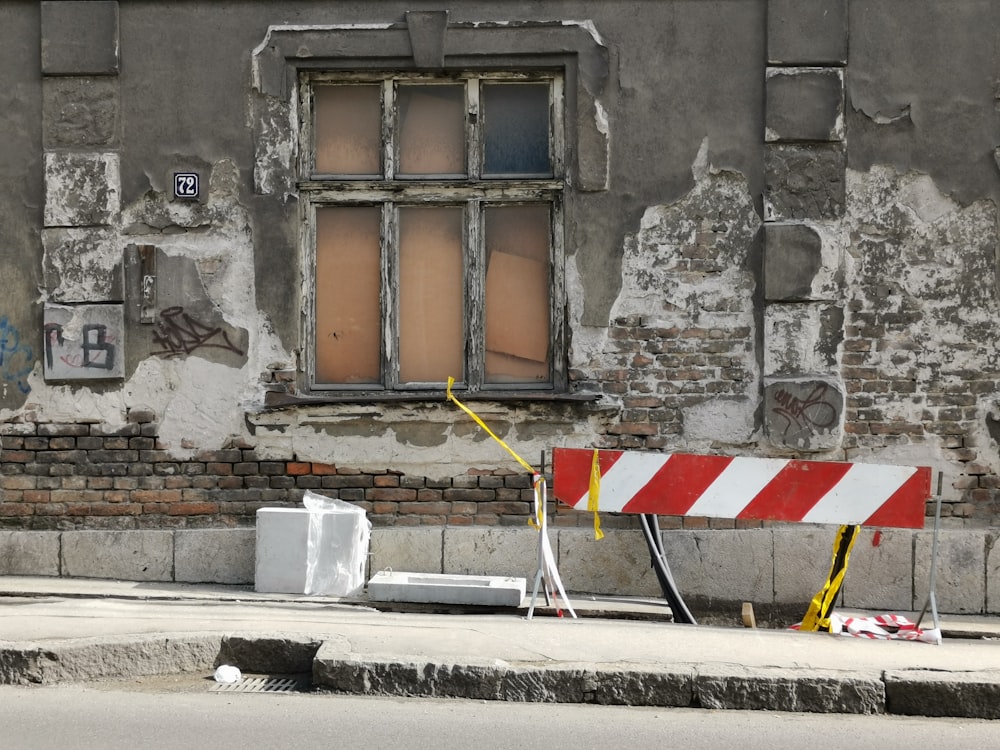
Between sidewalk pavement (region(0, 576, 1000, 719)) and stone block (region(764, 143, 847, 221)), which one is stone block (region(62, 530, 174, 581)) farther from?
stone block (region(764, 143, 847, 221))

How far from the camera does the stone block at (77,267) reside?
7152mm

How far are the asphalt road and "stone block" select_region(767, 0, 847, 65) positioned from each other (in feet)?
13.5

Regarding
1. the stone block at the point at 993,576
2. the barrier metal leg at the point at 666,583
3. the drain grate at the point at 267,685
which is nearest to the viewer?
the drain grate at the point at 267,685

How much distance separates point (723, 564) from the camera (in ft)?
23.3

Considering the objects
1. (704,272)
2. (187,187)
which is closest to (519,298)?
(704,272)

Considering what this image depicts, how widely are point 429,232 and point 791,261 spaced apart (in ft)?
7.42

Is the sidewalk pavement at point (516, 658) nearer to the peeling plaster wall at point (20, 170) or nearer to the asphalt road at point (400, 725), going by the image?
the asphalt road at point (400, 725)

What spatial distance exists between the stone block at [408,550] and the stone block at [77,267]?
223 cm

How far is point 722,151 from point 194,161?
3255mm

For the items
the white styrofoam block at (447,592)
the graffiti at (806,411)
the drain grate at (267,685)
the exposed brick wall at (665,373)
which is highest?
the exposed brick wall at (665,373)

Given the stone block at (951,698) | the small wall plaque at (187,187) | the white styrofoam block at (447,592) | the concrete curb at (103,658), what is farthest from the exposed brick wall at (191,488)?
the stone block at (951,698)

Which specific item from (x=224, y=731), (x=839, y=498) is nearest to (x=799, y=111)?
(x=839, y=498)

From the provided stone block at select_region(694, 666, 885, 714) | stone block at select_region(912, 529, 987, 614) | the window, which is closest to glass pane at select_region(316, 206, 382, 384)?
the window

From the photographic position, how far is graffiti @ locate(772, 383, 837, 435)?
708 cm
